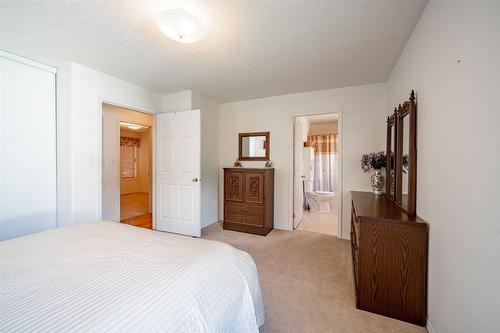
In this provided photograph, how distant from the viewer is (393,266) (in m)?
1.58

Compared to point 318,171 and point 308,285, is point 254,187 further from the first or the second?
point 318,171

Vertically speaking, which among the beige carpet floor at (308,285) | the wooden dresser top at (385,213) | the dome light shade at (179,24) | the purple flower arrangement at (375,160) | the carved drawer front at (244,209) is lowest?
the beige carpet floor at (308,285)

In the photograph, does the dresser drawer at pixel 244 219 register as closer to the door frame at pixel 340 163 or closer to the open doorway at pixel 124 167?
the door frame at pixel 340 163

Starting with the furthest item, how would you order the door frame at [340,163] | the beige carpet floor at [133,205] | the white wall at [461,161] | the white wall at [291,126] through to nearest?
1. the beige carpet floor at [133,205]
2. the door frame at [340,163]
3. the white wall at [291,126]
4. the white wall at [461,161]

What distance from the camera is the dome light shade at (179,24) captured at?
1.48 metres

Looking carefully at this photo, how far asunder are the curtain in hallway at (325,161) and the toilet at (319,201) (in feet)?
2.76

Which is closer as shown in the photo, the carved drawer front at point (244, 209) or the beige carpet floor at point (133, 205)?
the carved drawer front at point (244, 209)

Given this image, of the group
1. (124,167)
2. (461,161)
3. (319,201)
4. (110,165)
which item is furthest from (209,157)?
(124,167)

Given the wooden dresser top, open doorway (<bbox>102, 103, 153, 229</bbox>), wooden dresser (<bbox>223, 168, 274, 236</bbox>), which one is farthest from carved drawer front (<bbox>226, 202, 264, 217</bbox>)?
the wooden dresser top

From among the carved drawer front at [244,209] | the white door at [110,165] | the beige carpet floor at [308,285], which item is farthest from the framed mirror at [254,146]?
the white door at [110,165]

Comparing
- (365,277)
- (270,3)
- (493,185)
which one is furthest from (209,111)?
(493,185)

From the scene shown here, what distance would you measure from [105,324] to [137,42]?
89.4 inches

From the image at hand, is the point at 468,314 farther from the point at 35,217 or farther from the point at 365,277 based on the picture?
the point at 35,217

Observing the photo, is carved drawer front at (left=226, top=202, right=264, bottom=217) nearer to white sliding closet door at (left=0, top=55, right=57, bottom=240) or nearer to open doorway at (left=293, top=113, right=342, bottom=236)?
open doorway at (left=293, top=113, right=342, bottom=236)
